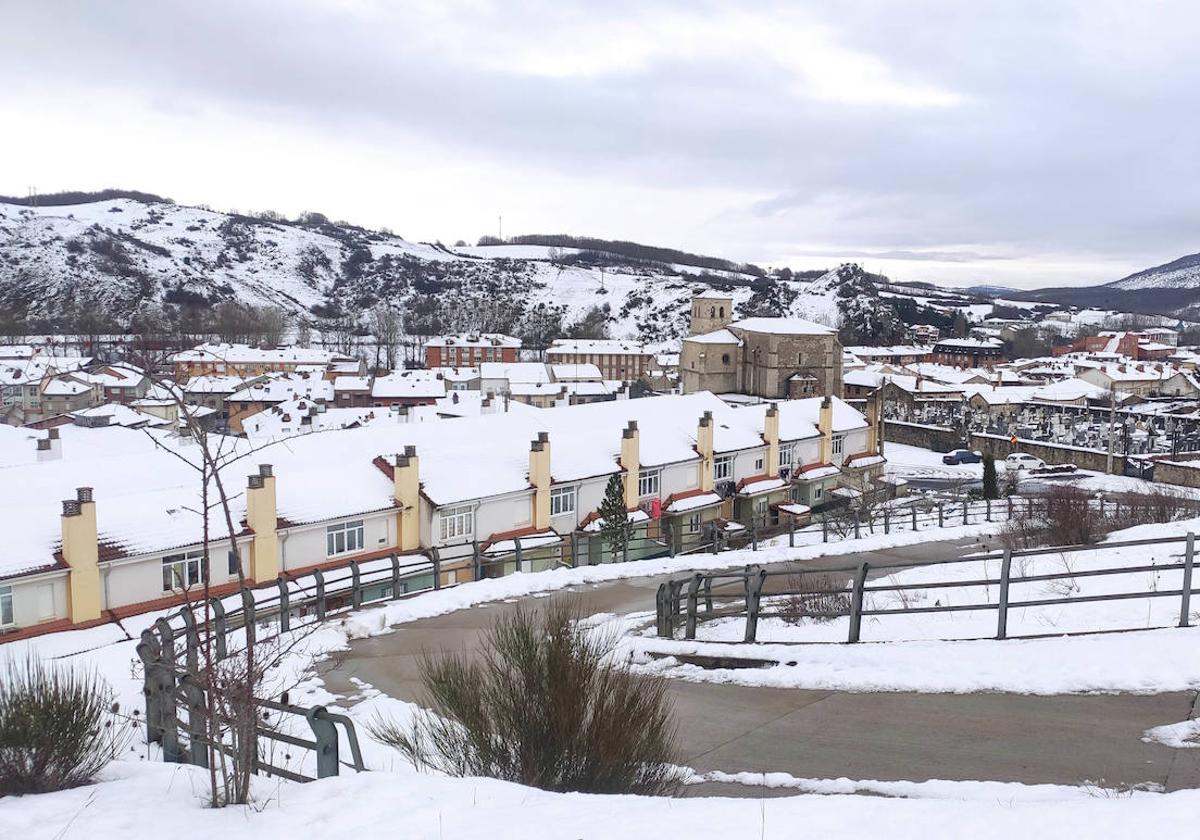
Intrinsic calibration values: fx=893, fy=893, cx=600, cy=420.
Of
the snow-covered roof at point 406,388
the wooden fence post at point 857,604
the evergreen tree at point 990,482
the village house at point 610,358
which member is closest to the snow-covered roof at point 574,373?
the snow-covered roof at point 406,388

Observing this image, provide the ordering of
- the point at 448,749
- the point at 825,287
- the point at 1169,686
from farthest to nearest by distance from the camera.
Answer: the point at 825,287
the point at 1169,686
the point at 448,749

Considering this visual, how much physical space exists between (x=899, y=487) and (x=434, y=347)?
280 ft

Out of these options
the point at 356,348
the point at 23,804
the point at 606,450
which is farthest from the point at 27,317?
the point at 23,804

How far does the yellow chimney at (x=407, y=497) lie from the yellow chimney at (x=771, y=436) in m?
17.9

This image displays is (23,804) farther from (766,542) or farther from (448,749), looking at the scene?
(766,542)

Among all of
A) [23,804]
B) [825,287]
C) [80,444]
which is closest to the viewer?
[23,804]

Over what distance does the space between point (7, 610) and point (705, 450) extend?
23234mm

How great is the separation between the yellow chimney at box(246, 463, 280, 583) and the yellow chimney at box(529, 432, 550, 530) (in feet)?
27.1

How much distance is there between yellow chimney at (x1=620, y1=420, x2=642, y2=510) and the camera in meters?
31.4

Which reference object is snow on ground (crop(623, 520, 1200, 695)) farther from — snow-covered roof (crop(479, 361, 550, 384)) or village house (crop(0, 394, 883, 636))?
snow-covered roof (crop(479, 361, 550, 384))

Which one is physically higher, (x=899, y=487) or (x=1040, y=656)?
(x=1040, y=656)

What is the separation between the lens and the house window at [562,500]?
95.5 ft

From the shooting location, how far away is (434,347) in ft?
391

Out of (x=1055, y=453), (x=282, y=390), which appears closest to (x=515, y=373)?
(x=282, y=390)
